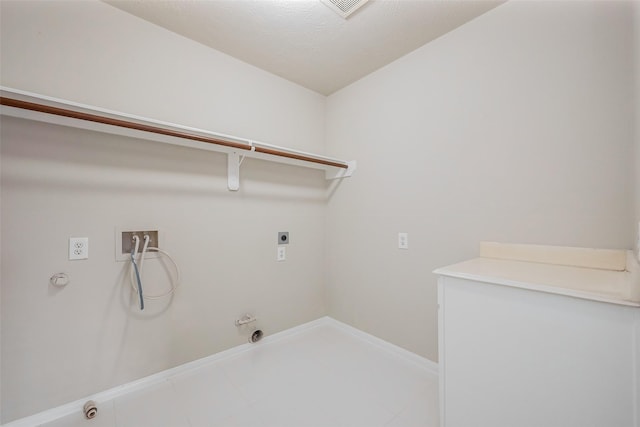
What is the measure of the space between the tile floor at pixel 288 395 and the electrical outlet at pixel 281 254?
71cm

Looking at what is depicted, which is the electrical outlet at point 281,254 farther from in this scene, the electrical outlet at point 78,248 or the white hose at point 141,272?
the electrical outlet at point 78,248

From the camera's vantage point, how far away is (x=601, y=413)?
2.38 ft

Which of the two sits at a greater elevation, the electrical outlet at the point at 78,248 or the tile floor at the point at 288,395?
the electrical outlet at the point at 78,248

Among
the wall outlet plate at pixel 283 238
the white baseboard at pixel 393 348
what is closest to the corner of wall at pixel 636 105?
the white baseboard at pixel 393 348

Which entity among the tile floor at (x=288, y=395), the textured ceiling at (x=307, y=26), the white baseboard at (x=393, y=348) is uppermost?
the textured ceiling at (x=307, y=26)

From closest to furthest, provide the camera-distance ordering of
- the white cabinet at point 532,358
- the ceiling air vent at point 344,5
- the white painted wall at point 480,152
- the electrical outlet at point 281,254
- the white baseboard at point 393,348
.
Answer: the white cabinet at point 532,358, the white painted wall at point 480,152, the ceiling air vent at point 344,5, the white baseboard at point 393,348, the electrical outlet at point 281,254

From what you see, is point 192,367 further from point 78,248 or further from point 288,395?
point 78,248

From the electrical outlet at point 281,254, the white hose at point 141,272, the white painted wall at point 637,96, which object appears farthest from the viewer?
the electrical outlet at point 281,254

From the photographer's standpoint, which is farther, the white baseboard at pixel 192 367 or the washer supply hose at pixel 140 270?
the washer supply hose at pixel 140 270

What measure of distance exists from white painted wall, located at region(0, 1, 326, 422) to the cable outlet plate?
1.4 inches

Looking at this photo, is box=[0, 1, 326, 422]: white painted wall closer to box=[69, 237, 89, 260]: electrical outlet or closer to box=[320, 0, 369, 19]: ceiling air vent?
box=[69, 237, 89, 260]: electrical outlet

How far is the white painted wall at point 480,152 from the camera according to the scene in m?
1.13

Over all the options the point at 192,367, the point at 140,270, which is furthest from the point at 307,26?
the point at 192,367

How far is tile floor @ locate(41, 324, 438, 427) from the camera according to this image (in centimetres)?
127
